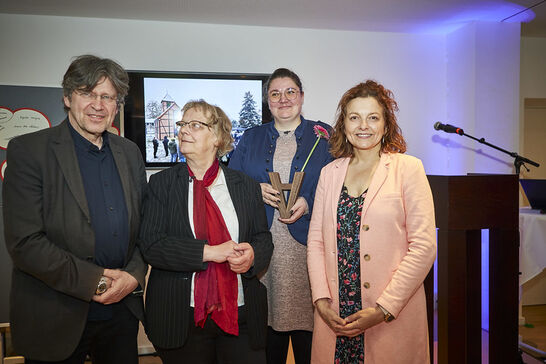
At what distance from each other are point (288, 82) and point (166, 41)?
213 centimetres

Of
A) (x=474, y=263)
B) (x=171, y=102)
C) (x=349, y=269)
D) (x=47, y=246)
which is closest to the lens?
(x=47, y=246)

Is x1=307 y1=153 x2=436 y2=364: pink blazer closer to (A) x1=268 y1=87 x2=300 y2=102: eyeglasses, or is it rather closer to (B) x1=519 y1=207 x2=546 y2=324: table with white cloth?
(A) x1=268 y1=87 x2=300 y2=102: eyeglasses

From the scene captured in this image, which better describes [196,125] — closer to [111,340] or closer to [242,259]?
[242,259]

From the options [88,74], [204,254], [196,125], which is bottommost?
[204,254]

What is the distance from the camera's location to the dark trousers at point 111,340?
5.15 ft

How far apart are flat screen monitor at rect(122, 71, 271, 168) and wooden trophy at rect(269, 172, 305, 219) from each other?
6.59 feet

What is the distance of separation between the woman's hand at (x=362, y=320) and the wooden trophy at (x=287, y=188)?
538mm

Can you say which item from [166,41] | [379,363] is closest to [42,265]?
[379,363]

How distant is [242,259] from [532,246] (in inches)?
109

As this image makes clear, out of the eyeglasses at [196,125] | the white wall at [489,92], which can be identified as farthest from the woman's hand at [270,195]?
the white wall at [489,92]

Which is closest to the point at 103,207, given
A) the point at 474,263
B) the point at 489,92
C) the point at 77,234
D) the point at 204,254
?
the point at 77,234

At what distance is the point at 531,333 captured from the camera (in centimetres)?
381

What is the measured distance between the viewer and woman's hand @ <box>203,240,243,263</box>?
1.55 m

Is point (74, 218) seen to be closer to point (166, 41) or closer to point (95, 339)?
point (95, 339)
